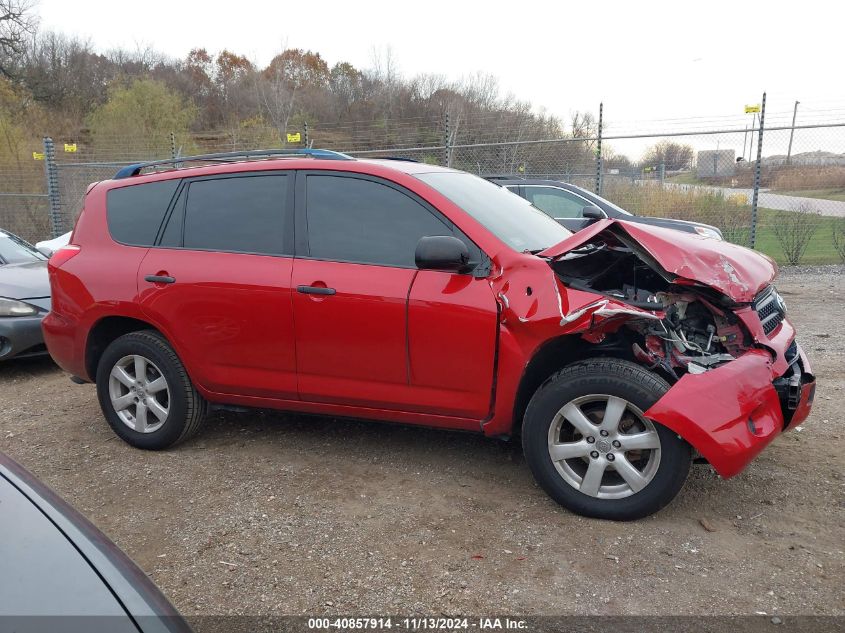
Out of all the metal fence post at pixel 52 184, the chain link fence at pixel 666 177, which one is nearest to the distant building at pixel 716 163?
the chain link fence at pixel 666 177

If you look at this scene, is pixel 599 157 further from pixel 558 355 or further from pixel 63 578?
pixel 63 578

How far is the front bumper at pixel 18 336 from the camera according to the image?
6.18m

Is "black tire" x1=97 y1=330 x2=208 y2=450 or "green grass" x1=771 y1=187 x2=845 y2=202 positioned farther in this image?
"green grass" x1=771 y1=187 x2=845 y2=202

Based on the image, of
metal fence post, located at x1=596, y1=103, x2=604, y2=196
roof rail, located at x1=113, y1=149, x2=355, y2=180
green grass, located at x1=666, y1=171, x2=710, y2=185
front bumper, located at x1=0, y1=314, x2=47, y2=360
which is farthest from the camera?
green grass, located at x1=666, y1=171, x2=710, y2=185

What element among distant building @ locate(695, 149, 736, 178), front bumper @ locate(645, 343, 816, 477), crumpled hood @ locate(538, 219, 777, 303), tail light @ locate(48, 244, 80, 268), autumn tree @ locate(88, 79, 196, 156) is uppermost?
autumn tree @ locate(88, 79, 196, 156)

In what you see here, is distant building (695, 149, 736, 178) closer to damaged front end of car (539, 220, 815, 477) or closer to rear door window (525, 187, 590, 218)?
rear door window (525, 187, 590, 218)

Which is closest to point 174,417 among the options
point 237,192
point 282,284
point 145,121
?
point 282,284

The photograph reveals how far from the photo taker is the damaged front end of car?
2990mm

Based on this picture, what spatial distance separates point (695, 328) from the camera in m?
3.41

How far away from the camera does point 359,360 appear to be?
3.71 metres

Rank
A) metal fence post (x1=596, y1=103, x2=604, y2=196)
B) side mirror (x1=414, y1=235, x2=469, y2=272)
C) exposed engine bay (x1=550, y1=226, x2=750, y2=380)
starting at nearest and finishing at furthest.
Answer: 1. exposed engine bay (x1=550, y1=226, x2=750, y2=380)
2. side mirror (x1=414, y1=235, x2=469, y2=272)
3. metal fence post (x1=596, y1=103, x2=604, y2=196)

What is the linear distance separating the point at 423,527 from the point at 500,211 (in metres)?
1.83

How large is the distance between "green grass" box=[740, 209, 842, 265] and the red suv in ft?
32.6

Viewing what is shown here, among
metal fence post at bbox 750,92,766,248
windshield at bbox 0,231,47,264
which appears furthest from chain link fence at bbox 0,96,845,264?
windshield at bbox 0,231,47,264
